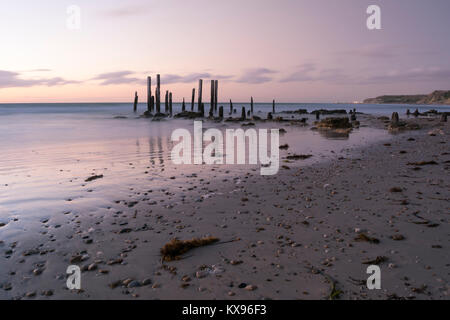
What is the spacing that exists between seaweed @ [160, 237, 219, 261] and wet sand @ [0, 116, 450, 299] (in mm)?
98

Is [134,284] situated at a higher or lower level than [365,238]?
lower

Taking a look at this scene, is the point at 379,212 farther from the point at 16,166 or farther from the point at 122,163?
the point at 16,166

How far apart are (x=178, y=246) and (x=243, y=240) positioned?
3.36 feet

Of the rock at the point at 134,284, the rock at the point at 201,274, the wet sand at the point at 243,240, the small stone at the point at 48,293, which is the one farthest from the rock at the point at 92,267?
the rock at the point at 201,274

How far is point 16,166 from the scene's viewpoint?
35.7 ft

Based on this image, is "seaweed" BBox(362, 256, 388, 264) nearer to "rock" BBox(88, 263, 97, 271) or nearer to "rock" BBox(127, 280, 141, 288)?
"rock" BBox(127, 280, 141, 288)

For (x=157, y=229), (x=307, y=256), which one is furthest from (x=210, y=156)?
(x=307, y=256)

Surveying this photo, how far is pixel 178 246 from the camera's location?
14.1 ft

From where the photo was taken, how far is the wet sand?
3.42 meters

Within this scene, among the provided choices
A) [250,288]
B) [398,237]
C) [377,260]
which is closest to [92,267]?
[250,288]

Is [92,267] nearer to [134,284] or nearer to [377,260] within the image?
[134,284]

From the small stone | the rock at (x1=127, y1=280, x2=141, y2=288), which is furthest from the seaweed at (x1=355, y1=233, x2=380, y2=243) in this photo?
the small stone

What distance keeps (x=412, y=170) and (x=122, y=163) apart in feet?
32.3

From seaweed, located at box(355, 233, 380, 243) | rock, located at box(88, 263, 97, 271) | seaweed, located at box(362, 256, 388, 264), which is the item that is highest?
seaweed, located at box(355, 233, 380, 243)
